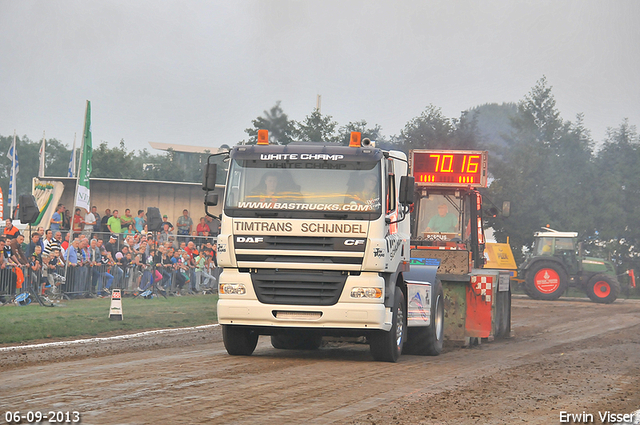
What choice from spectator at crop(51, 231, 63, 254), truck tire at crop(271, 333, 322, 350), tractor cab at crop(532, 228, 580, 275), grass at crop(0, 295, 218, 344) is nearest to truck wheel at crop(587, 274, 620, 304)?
tractor cab at crop(532, 228, 580, 275)

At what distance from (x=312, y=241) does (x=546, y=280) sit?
25.4 m

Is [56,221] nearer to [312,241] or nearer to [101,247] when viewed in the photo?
[101,247]

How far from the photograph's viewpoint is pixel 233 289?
36.6ft

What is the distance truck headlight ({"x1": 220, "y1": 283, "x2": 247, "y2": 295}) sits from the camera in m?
11.1

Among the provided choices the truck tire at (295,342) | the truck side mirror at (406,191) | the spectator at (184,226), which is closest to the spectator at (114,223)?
the spectator at (184,226)

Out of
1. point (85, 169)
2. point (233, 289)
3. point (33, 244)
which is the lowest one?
point (233, 289)

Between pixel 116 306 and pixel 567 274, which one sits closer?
pixel 116 306

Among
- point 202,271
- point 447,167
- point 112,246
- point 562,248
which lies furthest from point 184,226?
point 562,248

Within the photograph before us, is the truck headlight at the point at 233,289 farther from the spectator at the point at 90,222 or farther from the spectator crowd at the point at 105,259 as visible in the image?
the spectator at the point at 90,222

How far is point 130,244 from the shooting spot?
23.4 metres

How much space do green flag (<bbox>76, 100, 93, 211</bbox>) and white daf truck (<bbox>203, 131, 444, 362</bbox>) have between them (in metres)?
13.0

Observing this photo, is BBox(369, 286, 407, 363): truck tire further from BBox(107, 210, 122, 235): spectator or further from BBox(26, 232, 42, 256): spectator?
→ BBox(107, 210, 122, 235): spectator

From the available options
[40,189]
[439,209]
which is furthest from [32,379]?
[40,189]

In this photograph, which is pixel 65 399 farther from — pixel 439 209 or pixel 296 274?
pixel 439 209
